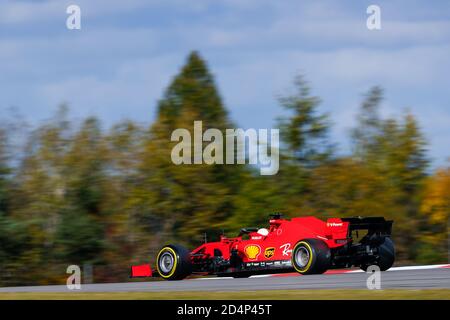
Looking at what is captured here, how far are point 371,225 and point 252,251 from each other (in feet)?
9.23

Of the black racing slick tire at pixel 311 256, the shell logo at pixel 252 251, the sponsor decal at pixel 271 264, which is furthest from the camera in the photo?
the shell logo at pixel 252 251

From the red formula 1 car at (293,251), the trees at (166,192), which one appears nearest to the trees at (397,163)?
the trees at (166,192)

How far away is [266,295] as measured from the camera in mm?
13555

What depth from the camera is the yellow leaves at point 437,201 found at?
1768 inches

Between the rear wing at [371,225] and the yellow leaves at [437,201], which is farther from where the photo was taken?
the yellow leaves at [437,201]

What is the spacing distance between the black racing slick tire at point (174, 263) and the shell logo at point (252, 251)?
4.35ft

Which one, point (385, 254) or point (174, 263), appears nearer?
point (385, 254)

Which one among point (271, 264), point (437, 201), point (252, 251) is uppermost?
point (252, 251)

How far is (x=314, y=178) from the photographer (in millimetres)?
47031

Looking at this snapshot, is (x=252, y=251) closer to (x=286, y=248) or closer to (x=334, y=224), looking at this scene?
(x=286, y=248)

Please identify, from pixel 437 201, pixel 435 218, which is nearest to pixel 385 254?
pixel 435 218

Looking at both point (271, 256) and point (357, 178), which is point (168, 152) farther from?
point (271, 256)

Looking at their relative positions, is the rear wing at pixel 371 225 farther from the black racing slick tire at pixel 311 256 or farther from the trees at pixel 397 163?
the trees at pixel 397 163
